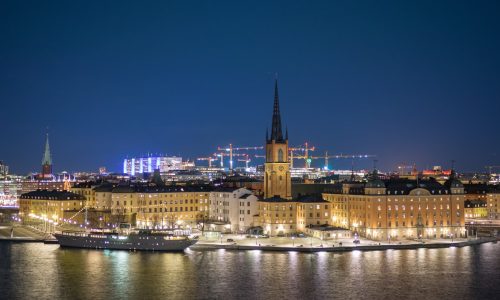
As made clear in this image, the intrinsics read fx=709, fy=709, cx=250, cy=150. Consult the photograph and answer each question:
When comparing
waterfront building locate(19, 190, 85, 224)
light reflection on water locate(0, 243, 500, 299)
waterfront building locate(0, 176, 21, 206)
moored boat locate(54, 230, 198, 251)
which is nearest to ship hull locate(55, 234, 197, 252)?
moored boat locate(54, 230, 198, 251)

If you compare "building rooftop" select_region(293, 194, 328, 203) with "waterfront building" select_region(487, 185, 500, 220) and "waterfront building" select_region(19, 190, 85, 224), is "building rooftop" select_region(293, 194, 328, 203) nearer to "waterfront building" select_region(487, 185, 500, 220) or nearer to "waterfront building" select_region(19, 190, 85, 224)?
"waterfront building" select_region(19, 190, 85, 224)

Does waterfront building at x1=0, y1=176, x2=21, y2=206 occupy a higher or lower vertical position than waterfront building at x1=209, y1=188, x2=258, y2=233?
higher

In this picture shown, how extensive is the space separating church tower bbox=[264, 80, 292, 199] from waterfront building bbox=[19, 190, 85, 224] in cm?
1800

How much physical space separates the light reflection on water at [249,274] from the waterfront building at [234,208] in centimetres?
1061

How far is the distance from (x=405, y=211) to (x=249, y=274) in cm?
1835

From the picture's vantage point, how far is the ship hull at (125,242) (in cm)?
4909

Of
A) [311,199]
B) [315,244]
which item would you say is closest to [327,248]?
[315,244]

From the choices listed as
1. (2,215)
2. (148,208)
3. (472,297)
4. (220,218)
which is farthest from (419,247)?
(2,215)

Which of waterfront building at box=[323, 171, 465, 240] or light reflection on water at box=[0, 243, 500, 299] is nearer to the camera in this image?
light reflection on water at box=[0, 243, 500, 299]

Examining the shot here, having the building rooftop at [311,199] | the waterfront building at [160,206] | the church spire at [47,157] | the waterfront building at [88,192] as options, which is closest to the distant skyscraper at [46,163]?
the church spire at [47,157]

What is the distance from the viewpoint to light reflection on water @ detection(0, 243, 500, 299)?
34.2 meters

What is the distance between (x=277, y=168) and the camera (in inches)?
2421

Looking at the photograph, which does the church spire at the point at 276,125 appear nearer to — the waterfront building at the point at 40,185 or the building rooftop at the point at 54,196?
the building rooftop at the point at 54,196

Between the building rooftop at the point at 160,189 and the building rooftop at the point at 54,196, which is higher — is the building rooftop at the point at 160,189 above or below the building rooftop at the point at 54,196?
above
